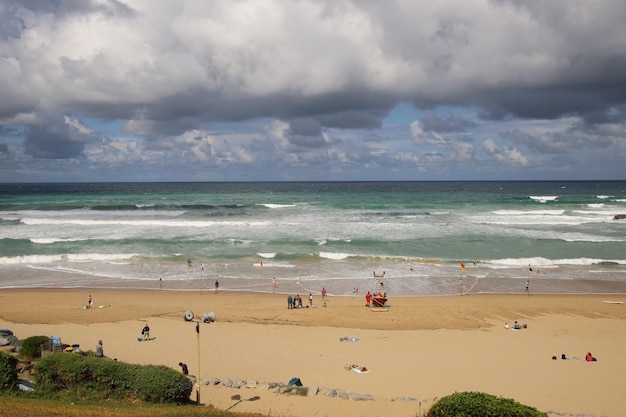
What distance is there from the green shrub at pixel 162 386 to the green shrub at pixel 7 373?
9.76ft

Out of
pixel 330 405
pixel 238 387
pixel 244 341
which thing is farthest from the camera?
pixel 244 341

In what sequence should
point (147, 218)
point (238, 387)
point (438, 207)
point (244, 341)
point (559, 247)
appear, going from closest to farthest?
point (238, 387), point (244, 341), point (559, 247), point (147, 218), point (438, 207)

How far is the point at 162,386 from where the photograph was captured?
10.6 meters

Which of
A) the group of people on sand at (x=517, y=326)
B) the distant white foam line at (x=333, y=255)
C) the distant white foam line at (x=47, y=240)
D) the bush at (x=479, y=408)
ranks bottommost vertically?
the group of people on sand at (x=517, y=326)

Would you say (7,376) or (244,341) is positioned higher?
(7,376)

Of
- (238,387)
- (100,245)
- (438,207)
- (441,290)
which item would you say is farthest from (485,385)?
(438,207)

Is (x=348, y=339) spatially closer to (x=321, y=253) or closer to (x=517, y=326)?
(x=517, y=326)

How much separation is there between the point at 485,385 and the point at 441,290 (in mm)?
12426

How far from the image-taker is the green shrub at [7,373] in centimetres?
1070

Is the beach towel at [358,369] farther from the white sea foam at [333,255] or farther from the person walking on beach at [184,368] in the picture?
the white sea foam at [333,255]

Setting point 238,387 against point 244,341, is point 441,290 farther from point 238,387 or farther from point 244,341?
point 238,387

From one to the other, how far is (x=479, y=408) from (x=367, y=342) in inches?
359

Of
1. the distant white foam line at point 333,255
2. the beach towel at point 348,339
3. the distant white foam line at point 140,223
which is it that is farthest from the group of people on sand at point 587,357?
the distant white foam line at point 140,223

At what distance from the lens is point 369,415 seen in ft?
36.9
